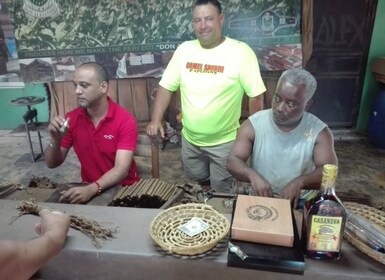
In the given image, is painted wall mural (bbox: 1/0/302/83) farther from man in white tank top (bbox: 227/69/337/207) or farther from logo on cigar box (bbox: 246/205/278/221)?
logo on cigar box (bbox: 246/205/278/221)

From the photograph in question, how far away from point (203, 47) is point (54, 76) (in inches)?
106

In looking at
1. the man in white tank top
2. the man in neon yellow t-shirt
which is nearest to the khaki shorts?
the man in neon yellow t-shirt

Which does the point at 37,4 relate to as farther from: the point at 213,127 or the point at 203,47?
the point at 213,127

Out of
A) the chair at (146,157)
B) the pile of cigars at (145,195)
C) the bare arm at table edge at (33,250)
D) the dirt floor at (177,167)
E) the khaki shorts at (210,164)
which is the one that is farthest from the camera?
the dirt floor at (177,167)

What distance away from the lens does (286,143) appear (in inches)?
70.9

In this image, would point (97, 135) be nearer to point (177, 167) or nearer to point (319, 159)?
point (319, 159)

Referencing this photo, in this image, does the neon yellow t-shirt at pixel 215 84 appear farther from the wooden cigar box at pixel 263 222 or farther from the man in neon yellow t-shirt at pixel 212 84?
the wooden cigar box at pixel 263 222

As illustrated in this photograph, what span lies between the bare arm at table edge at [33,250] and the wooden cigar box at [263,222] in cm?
53

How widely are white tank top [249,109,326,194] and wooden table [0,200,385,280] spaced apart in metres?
0.77

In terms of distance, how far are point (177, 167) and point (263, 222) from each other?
3110 millimetres

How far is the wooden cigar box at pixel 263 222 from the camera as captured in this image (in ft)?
3.18

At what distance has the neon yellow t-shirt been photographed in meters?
2.40

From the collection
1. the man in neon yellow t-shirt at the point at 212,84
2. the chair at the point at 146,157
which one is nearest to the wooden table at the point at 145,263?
the chair at the point at 146,157

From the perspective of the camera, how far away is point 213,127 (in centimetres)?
247
